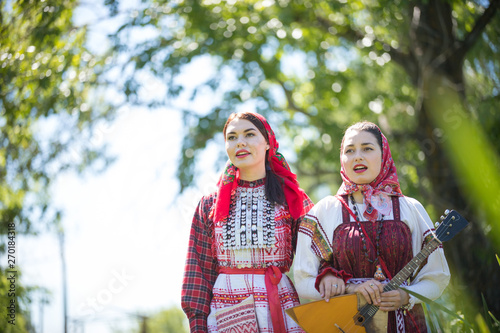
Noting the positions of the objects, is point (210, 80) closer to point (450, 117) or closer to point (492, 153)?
point (450, 117)

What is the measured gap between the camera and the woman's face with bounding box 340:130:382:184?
2588mm

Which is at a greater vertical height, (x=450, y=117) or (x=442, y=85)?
(x=442, y=85)

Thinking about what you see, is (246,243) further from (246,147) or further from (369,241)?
(369,241)

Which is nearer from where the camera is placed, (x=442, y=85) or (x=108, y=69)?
(x=442, y=85)

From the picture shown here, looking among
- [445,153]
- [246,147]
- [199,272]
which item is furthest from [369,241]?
[445,153]

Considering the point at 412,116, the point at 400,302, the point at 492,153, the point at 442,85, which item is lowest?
the point at 400,302

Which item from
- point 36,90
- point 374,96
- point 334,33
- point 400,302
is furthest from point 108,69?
point 400,302

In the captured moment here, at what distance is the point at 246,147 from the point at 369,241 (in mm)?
856

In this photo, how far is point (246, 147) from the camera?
2842 mm

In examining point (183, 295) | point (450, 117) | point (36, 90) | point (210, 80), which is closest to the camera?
point (183, 295)

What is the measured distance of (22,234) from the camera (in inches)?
265

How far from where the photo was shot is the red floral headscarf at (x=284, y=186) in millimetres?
2828

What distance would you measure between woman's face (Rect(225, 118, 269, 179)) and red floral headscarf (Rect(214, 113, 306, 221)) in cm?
6

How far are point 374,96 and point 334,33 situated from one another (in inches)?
58.0
